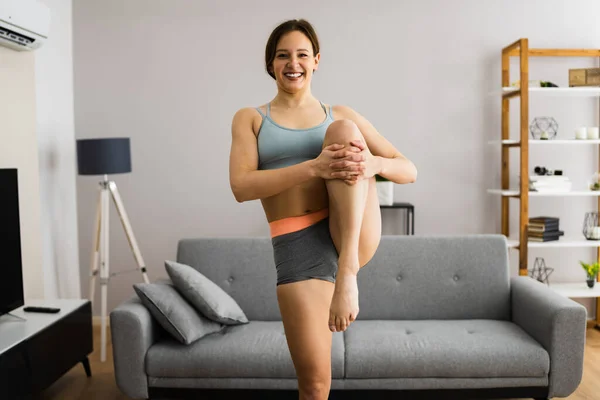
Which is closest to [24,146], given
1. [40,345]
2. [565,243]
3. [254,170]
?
[40,345]

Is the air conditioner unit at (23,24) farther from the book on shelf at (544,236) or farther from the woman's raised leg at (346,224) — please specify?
the book on shelf at (544,236)

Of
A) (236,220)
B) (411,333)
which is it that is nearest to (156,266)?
(236,220)

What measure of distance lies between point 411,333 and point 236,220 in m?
1.94

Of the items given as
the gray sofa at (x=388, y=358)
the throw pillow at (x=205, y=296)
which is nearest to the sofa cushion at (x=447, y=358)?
the gray sofa at (x=388, y=358)

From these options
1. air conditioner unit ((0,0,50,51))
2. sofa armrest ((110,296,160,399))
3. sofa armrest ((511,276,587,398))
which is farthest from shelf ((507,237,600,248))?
air conditioner unit ((0,0,50,51))

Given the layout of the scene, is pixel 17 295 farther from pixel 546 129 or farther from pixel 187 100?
pixel 546 129

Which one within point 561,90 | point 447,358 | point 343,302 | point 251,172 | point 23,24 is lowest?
point 447,358

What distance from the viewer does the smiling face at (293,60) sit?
68.0 inches

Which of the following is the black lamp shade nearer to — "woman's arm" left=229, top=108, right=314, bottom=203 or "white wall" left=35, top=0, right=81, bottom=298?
"white wall" left=35, top=0, right=81, bottom=298

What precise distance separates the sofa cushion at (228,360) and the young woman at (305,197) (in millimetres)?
1268

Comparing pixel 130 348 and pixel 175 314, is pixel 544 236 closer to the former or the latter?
pixel 175 314

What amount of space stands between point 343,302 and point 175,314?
1.66 metres

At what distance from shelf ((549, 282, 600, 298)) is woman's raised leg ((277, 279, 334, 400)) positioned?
3013mm

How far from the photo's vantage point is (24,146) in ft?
12.6
